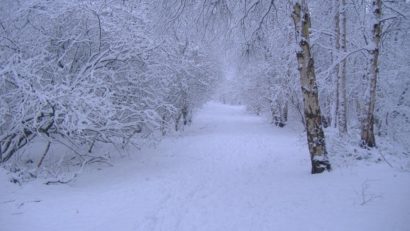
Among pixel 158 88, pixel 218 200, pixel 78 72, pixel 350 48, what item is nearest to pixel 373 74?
pixel 350 48

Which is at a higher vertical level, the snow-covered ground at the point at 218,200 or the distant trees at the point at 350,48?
the distant trees at the point at 350,48

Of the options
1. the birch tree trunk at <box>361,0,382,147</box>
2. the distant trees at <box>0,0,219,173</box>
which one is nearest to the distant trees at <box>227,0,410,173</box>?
the birch tree trunk at <box>361,0,382,147</box>

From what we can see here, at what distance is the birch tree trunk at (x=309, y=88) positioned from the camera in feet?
26.4

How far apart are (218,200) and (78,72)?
7.41 m

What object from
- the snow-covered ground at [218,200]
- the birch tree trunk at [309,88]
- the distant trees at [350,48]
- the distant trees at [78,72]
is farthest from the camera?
the distant trees at [350,48]

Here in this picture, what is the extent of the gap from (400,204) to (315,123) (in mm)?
3156

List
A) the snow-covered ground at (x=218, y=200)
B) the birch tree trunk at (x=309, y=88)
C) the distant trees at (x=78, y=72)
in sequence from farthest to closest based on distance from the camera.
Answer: the distant trees at (x=78, y=72)
the birch tree trunk at (x=309, y=88)
the snow-covered ground at (x=218, y=200)

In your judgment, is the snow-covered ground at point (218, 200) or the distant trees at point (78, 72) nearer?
the snow-covered ground at point (218, 200)

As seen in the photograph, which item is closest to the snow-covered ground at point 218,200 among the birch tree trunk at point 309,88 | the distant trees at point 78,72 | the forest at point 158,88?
the forest at point 158,88

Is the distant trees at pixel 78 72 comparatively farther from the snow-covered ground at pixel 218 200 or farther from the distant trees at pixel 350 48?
the distant trees at pixel 350 48

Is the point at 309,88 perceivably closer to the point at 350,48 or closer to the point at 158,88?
the point at 158,88

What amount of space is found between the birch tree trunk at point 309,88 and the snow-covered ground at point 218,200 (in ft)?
1.83

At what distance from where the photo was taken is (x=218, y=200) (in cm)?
739

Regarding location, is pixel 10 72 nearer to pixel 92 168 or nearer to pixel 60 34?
pixel 60 34
